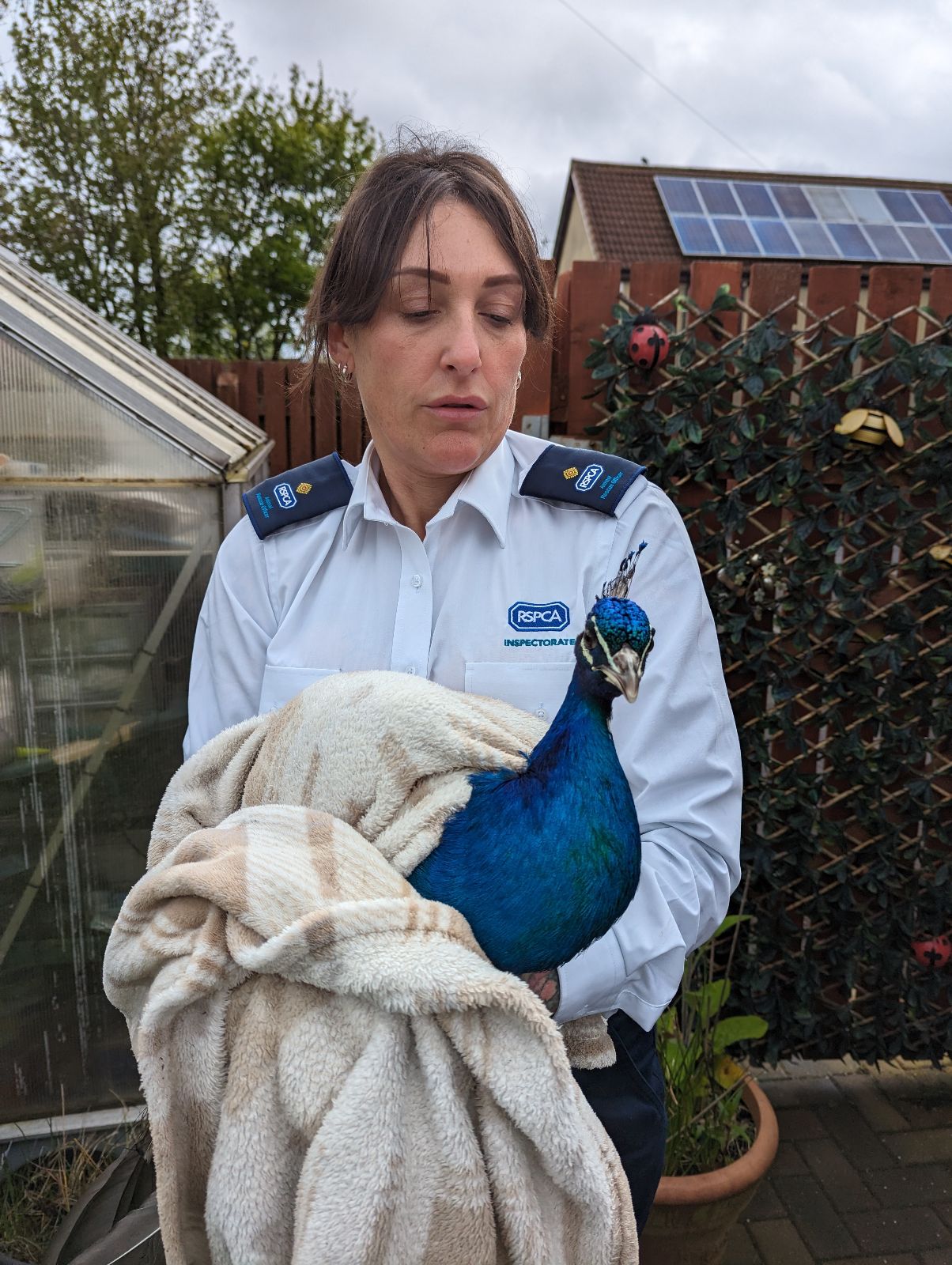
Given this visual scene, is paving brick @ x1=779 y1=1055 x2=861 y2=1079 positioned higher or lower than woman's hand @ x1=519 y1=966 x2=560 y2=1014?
lower

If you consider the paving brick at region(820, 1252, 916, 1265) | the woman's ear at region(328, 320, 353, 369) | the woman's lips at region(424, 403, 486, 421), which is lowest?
the paving brick at region(820, 1252, 916, 1265)

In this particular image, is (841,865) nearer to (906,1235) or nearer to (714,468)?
(906,1235)

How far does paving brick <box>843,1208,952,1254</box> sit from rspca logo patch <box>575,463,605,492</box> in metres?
2.92

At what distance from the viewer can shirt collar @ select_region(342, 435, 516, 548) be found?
142cm

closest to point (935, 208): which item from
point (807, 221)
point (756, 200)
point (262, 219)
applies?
point (807, 221)

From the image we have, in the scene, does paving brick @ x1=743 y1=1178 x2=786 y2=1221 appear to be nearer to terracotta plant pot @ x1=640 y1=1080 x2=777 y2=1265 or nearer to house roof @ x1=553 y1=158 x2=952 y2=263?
terracotta plant pot @ x1=640 y1=1080 x2=777 y2=1265

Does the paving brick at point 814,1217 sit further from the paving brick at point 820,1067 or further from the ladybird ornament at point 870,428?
the ladybird ornament at point 870,428

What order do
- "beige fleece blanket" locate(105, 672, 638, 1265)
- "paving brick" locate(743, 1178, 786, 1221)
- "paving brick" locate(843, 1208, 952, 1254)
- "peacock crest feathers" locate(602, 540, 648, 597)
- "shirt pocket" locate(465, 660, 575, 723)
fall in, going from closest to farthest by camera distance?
"beige fleece blanket" locate(105, 672, 638, 1265) < "peacock crest feathers" locate(602, 540, 648, 597) < "shirt pocket" locate(465, 660, 575, 723) < "paving brick" locate(843, 1208, 952, 1254) < "paving brick" locate(743, 1178, 786, 1221)

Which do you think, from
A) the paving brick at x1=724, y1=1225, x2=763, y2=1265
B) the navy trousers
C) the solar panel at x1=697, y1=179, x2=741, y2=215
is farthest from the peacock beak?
the solar panel at x1=697, y1=179, x2=741, y2=215

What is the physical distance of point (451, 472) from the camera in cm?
140

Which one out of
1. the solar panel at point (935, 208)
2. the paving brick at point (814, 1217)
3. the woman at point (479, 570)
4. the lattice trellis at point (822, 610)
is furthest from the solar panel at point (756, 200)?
the woman at point (479, 570)

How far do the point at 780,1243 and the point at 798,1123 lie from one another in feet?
2.02

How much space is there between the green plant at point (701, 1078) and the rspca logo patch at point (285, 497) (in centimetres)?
202

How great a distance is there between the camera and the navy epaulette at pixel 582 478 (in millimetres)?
1430
